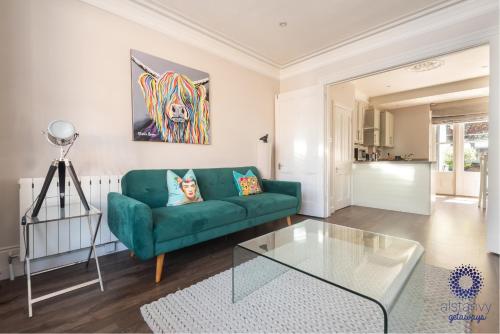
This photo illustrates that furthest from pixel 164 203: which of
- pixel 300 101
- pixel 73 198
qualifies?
pixel 300 101

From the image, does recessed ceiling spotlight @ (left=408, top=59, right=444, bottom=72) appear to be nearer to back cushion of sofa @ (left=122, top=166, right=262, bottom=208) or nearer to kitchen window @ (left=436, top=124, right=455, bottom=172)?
kitchen window @ (left=436, top=124, right=455, bottom=172)

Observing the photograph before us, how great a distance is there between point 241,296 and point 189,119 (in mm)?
2172

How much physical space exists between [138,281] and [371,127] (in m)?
5.79

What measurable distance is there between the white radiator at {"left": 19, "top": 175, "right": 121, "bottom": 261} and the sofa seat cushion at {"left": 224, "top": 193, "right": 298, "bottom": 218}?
125 cm

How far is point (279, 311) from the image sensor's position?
→ 1.48 m

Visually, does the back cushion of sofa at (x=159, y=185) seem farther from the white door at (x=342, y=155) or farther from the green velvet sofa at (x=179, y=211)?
the white door at (x=342, y=155)

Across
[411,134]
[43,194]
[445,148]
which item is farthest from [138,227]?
[445,148]

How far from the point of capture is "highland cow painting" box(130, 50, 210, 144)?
2.58 metres

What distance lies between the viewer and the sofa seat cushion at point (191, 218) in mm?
1875

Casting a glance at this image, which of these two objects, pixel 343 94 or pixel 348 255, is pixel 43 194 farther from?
pixel 343 94

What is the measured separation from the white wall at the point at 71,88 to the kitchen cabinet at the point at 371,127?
4.53 metres

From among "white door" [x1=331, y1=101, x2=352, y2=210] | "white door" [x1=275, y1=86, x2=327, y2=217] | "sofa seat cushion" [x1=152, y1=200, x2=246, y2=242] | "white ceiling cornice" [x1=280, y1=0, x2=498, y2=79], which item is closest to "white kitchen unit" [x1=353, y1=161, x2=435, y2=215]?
"white door" [x1=331, y1=101, x2=352, y2=210]

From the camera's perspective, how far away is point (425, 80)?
16.2 ft

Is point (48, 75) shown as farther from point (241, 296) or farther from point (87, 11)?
point (241, 296)
